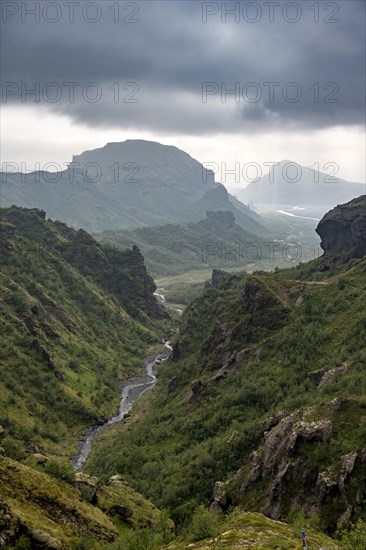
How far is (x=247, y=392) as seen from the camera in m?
116

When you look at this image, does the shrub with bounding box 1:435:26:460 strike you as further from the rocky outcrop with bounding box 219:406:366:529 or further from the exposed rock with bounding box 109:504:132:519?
the rocky outcrop with bounding box 219:406:366:529

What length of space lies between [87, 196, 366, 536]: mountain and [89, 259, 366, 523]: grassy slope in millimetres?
309

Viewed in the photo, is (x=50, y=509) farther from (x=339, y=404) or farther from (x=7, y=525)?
(x=339, y=404)

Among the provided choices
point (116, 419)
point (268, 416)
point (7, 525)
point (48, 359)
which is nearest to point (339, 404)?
point (268, 416)

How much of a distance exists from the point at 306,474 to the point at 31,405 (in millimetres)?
103961

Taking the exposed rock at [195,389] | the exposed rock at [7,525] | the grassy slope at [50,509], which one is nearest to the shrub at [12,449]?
the grassy slope at [50,509]

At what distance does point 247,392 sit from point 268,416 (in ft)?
54.6

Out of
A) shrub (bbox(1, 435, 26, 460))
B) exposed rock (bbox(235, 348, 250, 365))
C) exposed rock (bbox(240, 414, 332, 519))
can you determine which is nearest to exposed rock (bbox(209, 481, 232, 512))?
exposed rock (bbox(240, 414, 332, 519))

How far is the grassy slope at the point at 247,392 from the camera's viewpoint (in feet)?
298

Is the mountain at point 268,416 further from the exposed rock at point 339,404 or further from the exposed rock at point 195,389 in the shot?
the exposed rock at point 195,389

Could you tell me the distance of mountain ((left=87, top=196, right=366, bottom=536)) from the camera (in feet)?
210

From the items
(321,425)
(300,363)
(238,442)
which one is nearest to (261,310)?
(300,363)

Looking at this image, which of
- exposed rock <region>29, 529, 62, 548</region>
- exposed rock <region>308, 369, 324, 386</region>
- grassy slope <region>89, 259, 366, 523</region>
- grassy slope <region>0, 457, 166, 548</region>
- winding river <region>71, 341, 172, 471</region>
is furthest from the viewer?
winding river <region>71, 341, 172, 471</region>

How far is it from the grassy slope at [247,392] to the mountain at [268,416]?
309 mm
